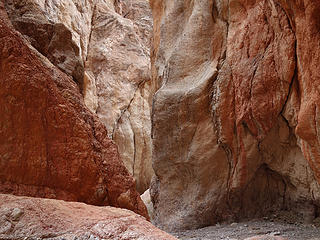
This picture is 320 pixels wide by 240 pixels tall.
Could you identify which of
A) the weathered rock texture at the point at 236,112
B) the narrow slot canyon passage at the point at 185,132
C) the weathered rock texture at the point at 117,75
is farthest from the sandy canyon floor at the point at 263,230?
the weathered rock texture at the point at 117,75

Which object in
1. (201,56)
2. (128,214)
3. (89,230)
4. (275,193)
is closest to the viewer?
(89,230)

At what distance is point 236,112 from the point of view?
23.5 ft

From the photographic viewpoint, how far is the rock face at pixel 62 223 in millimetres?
2939

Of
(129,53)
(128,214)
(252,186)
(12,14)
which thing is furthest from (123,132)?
(128,214)

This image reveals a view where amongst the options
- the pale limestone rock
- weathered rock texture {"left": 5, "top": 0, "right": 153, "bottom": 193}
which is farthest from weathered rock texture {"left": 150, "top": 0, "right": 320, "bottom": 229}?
the pale limestone rock

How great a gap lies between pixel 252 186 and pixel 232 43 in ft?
10.4

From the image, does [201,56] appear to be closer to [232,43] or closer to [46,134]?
[232,43]

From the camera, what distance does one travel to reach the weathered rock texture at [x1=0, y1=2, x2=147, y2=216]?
13.4 feet

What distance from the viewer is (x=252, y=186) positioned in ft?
24.3

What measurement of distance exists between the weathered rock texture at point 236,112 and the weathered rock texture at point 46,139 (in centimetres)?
302

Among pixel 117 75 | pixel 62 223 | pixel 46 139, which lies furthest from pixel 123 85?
pixel 62 223

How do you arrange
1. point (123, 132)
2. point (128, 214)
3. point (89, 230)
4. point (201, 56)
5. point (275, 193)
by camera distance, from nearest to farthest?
point (89, 230) < point (128, 214) < point (275, 193) < point (201, 56) < point (123, 132)

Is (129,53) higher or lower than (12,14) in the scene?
higher

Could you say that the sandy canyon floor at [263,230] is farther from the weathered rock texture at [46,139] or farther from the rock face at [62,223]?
the rock face at [62,223]
